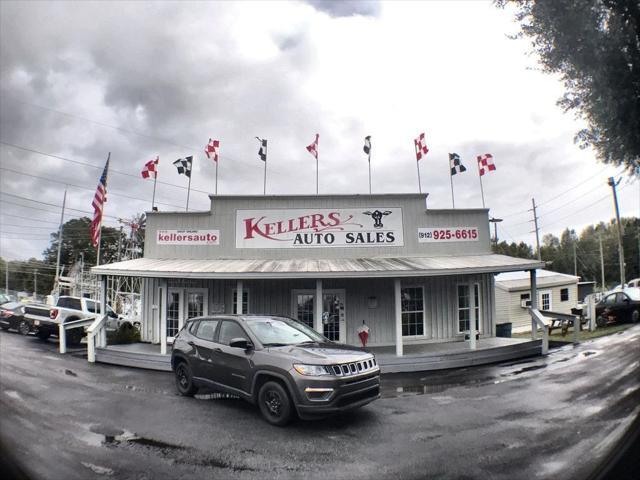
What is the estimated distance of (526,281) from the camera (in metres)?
21.6

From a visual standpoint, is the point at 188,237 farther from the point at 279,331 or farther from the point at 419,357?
the point at 419,357

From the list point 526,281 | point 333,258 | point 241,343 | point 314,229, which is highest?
point 314,229

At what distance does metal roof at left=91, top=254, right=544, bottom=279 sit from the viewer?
10070 mm

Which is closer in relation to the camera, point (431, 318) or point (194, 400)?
point (194, 400)

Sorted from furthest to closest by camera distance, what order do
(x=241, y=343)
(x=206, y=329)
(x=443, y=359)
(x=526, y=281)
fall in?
(x=526, y=281)
(x=443, y=359)
(x=206, y=329)
(x=241, y=343)

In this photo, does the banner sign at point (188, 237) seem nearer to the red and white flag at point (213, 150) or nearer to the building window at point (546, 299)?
the red and white flag at point (213, 150)

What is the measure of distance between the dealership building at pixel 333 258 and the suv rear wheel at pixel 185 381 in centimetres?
467

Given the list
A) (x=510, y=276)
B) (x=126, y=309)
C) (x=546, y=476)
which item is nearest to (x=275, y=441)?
(x=546, y=476)

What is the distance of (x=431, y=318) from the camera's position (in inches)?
503

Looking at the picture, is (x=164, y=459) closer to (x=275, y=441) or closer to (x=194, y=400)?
(x=275, y=441)

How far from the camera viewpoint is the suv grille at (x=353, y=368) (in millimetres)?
5317

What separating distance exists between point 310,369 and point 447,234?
9.95 meters

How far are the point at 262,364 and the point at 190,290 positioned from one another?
7.93 meters

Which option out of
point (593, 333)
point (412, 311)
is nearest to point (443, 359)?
point (412, 311)
